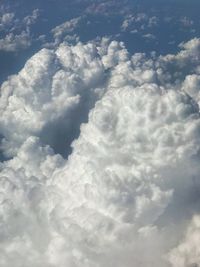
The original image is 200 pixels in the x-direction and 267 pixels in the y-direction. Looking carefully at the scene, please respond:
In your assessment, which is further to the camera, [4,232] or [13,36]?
[13,36]

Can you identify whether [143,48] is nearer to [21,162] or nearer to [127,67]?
[127,67]

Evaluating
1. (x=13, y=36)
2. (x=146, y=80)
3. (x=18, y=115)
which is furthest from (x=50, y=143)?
(x=13, y=36)

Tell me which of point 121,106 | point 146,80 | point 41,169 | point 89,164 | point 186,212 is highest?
point 146,80

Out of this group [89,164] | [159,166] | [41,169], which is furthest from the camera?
[41,169]

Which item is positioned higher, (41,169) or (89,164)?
(41,169)

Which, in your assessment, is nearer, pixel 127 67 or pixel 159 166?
pixel 159 166

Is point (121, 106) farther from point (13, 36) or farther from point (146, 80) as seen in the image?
point (13, 36)

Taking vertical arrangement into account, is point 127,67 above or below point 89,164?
above

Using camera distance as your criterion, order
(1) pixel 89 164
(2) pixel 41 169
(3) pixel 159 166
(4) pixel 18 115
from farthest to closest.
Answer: (4) pixel 18 115, (2) pixel 41 169, (1) pixel 89 164, (3) pixel 159 166

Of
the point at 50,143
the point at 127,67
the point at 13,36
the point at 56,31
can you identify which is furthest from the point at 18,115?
the point at 56,31
